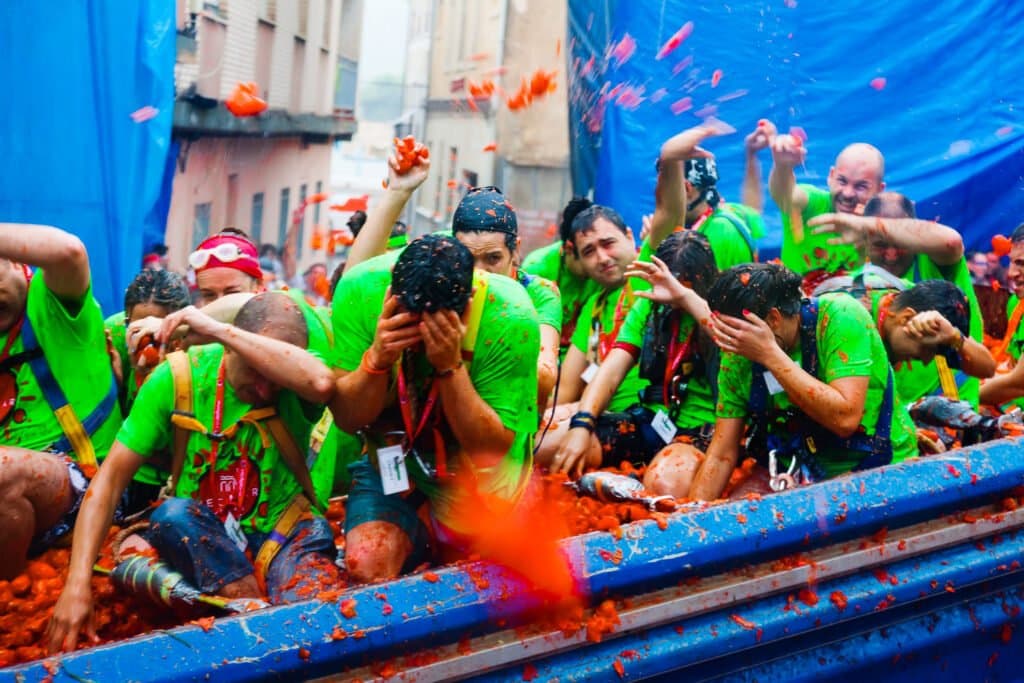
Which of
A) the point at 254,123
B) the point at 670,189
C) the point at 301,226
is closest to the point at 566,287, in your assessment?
the point at 670,189

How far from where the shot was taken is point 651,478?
3895 mm

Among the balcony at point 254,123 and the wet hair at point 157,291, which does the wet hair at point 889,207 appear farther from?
the balcony at point 254,123

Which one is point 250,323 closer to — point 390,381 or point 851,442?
point 390,381

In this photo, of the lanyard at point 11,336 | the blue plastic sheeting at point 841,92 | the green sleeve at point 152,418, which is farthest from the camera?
the blue plastic sheeting at point 841,92

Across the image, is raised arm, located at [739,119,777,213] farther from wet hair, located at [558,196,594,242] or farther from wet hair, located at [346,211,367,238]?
wet hair, located at [346,211,367,238]

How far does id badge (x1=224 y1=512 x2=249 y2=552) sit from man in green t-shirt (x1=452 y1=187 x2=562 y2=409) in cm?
101

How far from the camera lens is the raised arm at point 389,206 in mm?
4082

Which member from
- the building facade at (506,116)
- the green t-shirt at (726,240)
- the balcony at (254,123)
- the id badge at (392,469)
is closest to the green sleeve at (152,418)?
the id badge at (392,469)

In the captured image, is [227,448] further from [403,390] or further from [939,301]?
[939,301]

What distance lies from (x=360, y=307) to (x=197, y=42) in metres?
11.1

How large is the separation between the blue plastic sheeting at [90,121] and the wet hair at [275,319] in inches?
139

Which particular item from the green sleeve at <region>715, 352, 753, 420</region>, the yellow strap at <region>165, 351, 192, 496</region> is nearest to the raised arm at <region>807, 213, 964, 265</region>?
the green sleeve at <region>715, 352, 753, 420</region>

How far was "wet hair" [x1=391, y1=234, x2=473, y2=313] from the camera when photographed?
8.55 ft

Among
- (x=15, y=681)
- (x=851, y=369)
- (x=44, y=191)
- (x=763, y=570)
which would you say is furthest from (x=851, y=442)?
(x=44, y=191)
